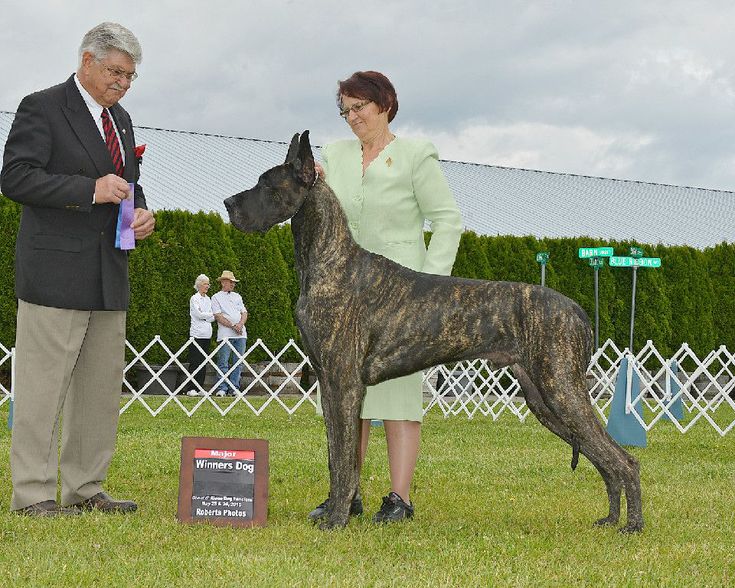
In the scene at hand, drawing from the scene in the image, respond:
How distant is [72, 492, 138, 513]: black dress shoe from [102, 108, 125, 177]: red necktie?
1.71 meters

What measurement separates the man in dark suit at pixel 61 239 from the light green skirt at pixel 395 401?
4.32 ft

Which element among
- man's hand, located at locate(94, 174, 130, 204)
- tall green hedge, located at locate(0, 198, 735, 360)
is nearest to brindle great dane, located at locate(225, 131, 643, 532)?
man's hand, located at locate(94, 174, 130, 204)

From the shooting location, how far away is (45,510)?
4.88m

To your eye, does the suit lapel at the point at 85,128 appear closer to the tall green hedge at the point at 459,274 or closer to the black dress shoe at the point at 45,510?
the black dress shoe at the point at 45,510

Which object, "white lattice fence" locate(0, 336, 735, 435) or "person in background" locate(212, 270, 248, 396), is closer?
"white lattice fence" locate(0, 336, 735, 435)

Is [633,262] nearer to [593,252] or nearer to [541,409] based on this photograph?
[593,252]

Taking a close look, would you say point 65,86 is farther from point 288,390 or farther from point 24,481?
point 288,390

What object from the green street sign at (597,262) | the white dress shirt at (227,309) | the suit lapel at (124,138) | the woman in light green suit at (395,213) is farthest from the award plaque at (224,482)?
the green street sign at (597,262)

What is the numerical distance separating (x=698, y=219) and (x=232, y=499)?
78.8ft

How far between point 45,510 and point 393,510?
5.68 feet

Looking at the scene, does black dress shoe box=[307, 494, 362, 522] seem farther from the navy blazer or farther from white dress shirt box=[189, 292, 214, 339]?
white dress shirt box=[189, 292, 214, 339]

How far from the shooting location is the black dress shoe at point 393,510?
4.88 m

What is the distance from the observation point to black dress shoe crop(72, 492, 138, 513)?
16.7ft

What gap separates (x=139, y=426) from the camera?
10.5 meters
